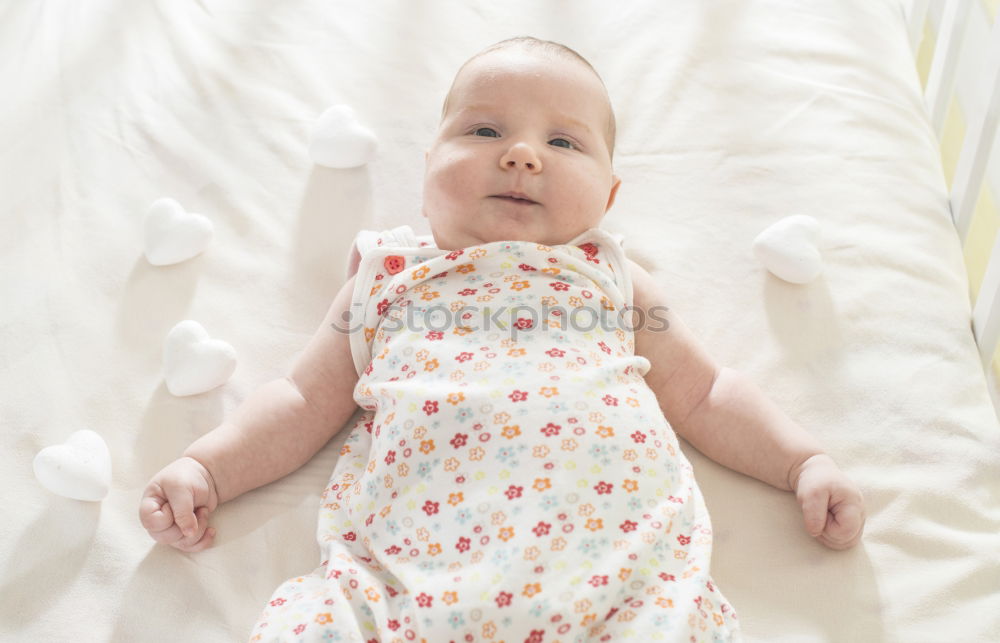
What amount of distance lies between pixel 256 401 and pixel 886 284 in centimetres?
74

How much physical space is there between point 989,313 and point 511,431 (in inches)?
23.5

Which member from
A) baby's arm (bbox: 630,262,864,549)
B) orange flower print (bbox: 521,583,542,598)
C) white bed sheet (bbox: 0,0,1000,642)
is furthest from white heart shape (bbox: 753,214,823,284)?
orange flower print (bbox: 521,583,542,598)

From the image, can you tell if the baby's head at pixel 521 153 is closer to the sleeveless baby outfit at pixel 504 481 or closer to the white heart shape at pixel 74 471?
the sleeveless baby outfit at pixel 504 481

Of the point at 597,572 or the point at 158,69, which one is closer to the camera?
the point at 597,572

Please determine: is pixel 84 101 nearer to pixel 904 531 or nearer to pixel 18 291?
pixel 18 291

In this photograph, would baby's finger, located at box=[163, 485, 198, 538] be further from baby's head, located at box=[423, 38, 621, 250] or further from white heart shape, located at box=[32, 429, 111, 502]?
baby's head, located at box=[423, 38, 621, 250]

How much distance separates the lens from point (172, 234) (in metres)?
1.24

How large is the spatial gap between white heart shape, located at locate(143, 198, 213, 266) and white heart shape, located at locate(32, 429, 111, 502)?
0.29 meters

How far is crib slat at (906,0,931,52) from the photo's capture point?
60.1 inches

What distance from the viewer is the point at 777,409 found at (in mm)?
1084

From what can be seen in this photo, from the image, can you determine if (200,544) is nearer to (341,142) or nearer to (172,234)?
(172,234)

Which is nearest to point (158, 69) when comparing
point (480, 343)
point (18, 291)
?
point (18, 291)

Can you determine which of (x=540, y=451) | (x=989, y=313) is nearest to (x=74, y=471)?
(x=540, y=451)

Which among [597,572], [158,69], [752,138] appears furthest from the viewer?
[158,69]
